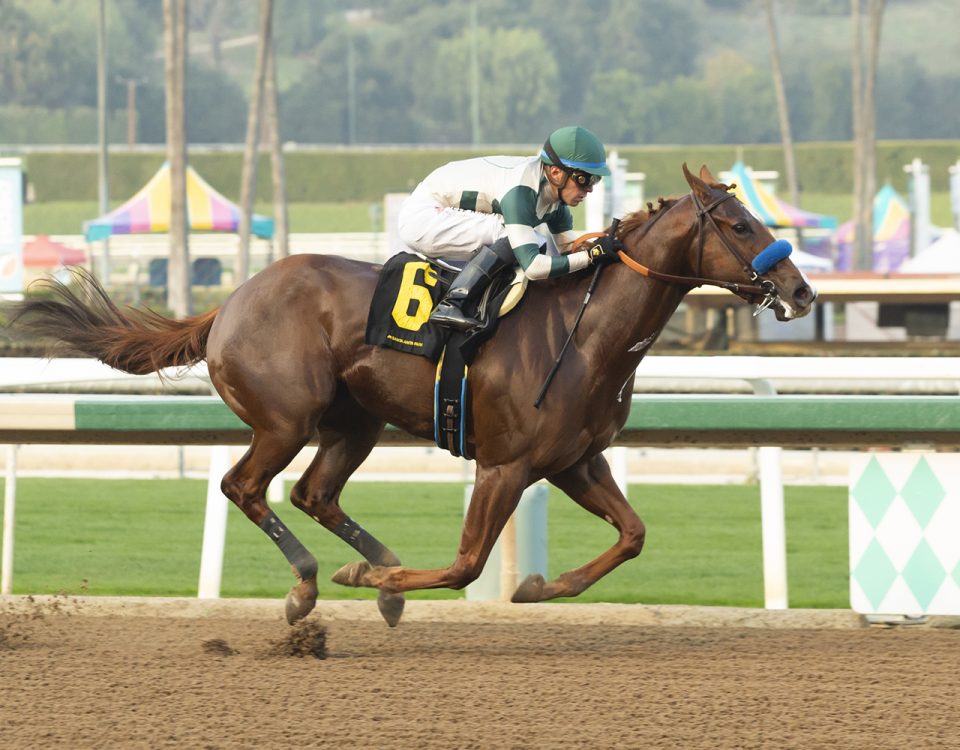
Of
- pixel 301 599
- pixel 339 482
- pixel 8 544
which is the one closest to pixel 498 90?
pixel 8 544

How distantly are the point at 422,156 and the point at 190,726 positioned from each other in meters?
67.7

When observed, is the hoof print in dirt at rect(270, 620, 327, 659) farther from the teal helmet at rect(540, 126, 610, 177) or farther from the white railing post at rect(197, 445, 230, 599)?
the teal helmet at rect(540, 126, 610, 177)

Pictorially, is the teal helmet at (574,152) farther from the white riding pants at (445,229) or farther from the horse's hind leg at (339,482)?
the horse's hind leg at (339,482)

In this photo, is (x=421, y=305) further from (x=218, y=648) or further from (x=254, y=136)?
(x=254, y=136)

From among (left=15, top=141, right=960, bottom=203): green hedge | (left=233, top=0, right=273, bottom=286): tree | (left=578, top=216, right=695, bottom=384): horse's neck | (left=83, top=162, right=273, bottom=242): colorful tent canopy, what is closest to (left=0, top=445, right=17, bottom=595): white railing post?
(left=578, top=216, right=695, bottom=384): horse's neck

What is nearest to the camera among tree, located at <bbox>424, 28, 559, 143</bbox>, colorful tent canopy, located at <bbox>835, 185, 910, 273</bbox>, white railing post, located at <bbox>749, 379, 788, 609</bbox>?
white railing post, located at <bbox>749, 379, 788, 609</bbox>

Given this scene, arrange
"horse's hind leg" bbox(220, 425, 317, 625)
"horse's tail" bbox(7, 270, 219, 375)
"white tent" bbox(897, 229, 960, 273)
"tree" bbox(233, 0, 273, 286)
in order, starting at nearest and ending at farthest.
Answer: "horse's hind leg" bbox(220, 425, 317, 625)
"horse's tail" bbox(7, 270, 219, 375)
"white tent" bbox(897, 229, 960, 273)
"tree" bbox(233, 0, 273, 286)

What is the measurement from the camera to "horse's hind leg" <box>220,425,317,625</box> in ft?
17.6

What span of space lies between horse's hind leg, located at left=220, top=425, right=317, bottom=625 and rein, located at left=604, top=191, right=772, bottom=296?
1185 mm

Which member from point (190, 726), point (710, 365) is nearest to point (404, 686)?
point (190, 726)

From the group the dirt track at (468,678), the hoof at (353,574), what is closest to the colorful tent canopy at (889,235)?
the dirt track at (468,678)

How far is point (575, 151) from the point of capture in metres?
5.14

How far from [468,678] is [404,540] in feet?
11.3

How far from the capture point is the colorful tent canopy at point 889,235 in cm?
3722
